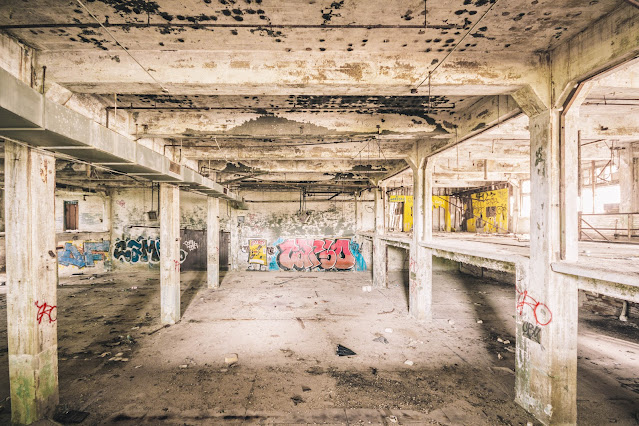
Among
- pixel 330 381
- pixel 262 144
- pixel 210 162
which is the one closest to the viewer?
pixel 330 381

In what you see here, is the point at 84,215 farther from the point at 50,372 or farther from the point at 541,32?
the point at 541,32

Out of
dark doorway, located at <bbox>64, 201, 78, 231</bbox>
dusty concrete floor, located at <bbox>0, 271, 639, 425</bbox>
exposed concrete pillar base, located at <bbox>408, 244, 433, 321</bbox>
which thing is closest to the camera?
dusty concrete floor, located at <bbox>0, 271, 639, 425</bbox>

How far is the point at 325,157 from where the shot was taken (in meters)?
7.09

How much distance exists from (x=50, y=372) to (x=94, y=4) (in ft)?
14.5

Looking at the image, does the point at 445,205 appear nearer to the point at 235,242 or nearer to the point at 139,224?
the point at 235,242

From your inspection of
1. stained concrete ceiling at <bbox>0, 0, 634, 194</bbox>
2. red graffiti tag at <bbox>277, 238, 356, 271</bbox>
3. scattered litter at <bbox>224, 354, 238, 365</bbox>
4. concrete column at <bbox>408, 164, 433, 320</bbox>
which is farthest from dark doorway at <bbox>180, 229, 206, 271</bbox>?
concrete column at <bbox>408, 164, 433, 320</bbox>

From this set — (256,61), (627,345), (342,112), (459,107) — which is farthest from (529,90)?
(627,345)

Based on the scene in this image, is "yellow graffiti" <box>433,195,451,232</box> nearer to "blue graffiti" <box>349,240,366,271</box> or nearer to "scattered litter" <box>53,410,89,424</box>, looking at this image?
"blue graffiti" <box>349,240,366,271</box>

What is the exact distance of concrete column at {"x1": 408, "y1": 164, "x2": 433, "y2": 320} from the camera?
7.05 meters

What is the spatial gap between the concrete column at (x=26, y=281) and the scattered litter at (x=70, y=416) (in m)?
0.14

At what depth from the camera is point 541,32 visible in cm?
304

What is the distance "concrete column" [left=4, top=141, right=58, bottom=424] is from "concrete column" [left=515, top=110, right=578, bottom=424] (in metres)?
6.30

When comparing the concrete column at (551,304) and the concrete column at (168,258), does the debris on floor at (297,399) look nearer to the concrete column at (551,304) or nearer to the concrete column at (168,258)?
the concrete column at (551,304)

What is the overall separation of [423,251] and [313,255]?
7.34m
